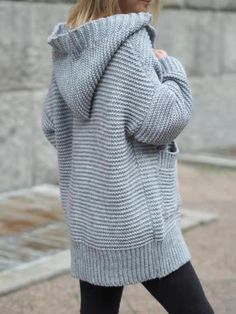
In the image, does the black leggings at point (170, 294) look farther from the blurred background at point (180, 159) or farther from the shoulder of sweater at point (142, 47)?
the blurred background at point (180, 159)

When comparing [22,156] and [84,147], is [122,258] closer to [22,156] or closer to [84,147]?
[84,147]

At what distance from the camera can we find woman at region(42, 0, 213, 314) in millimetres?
2178

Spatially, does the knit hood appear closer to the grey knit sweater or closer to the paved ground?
the grey knit sweater

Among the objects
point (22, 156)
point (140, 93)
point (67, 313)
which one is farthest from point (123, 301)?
point (22, 156)

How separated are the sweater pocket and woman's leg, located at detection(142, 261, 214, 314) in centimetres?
18

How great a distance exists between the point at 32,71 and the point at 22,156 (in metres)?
0.72

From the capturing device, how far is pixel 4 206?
5.71 meters

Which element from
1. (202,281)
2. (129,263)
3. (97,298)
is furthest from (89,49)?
(202,281)

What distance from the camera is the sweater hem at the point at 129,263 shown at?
2.23m

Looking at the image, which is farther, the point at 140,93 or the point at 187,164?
the point at 187,164

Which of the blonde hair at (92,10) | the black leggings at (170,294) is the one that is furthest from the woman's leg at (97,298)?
the blonde hair at (92,10)

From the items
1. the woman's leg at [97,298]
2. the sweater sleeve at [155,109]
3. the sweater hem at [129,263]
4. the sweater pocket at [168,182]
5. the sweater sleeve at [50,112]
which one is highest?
the sweater sleeve at [155,109]

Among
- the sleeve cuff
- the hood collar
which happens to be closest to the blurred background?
the sleeve cuff

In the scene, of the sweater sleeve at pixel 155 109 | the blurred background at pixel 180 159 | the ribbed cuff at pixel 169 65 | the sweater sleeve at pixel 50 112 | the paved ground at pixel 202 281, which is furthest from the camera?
the blurred background at pixel 180 159
